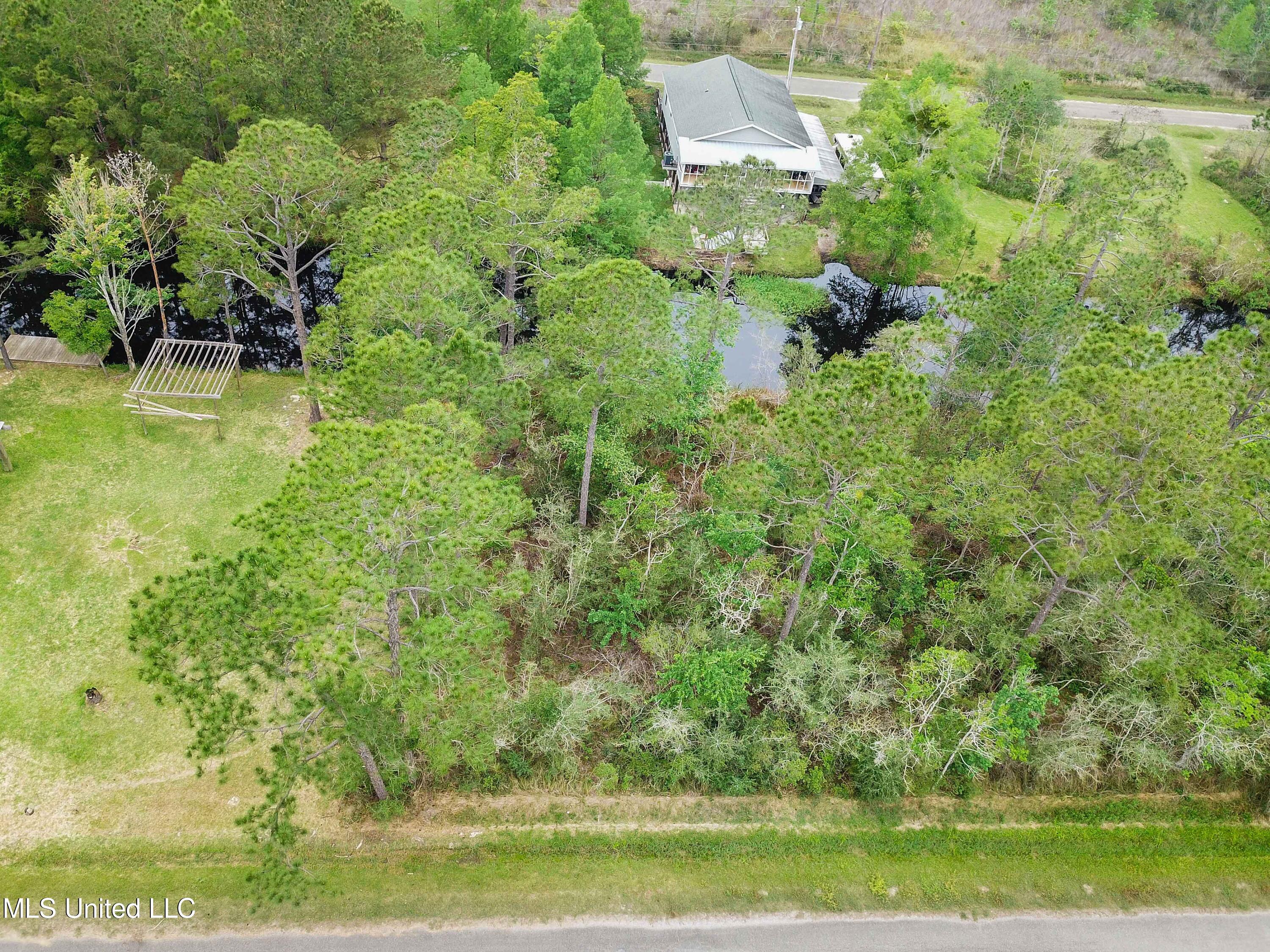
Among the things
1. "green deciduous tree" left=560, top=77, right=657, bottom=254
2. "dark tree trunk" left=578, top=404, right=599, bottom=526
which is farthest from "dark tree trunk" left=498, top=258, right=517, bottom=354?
"green deciduous tree" left=560, top=77, right=657, bottom=254

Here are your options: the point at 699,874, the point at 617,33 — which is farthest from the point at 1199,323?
the point at 699,874

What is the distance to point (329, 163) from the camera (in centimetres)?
2939

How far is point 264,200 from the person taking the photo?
30.0 m

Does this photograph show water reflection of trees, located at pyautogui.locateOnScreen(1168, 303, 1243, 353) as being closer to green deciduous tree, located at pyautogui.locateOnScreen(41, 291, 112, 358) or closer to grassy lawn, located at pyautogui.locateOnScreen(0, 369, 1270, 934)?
grassy lawn, located at pyautogui.locateOnScreen(0, 369, 1270, 934)

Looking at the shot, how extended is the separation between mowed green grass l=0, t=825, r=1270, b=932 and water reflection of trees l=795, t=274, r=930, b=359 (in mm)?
24870

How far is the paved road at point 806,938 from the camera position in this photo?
711 inches

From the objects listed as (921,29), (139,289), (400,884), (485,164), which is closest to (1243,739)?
(400,884)

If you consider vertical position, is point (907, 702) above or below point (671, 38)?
below

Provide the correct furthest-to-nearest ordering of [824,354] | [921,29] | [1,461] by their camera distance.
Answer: [921,29] < [824,354] < [1,461]

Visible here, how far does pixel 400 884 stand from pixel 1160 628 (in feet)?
64.2

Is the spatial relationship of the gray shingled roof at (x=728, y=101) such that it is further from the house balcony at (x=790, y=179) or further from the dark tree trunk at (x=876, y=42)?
the dark tree trunk at (x=876, y=42)

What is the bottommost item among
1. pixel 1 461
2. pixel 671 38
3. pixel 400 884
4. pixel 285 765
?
pixel 400 884

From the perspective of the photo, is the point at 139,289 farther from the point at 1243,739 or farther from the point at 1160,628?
the point at 1243,739

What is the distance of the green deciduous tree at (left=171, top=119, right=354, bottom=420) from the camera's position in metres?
28.9
